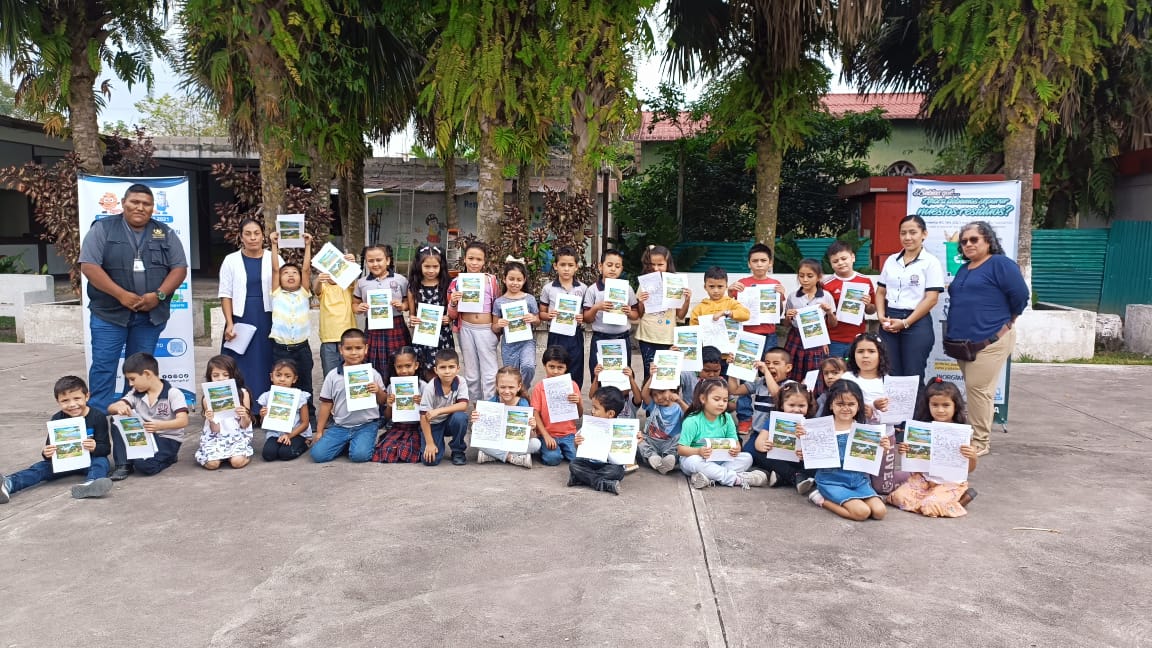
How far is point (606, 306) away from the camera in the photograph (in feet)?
19.8

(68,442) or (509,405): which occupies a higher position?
(509,405)

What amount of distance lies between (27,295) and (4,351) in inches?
62.7

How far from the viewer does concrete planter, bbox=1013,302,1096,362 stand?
9.87 m

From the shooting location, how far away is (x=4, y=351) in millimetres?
9812

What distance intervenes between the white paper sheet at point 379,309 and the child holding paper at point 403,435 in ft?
1.37

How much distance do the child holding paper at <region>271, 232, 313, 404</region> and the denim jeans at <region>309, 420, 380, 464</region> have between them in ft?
2.08

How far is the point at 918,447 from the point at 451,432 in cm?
300

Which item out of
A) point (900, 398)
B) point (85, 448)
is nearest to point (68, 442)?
point (85, 448)

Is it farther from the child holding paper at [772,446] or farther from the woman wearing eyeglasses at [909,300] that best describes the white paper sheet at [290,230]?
the woman wearing eyeglasses at [909,300]

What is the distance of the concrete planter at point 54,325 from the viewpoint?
10.5 meters

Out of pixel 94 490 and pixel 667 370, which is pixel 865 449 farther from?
pixel 94 490

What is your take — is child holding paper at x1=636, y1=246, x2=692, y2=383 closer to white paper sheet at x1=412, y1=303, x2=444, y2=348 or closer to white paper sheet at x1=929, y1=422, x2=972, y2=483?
white paper sheet at x1=412, y1=303, x2=444, y2=348

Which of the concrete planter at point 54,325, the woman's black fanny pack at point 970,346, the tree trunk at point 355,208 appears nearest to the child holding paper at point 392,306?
the woman's black fanny pack at point 970,346

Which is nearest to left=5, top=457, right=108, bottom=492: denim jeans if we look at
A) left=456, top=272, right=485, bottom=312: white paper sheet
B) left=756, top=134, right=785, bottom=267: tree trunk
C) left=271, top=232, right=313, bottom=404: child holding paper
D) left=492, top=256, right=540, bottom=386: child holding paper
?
left=271, top=232, right=313, bottom=404: child holding paper
